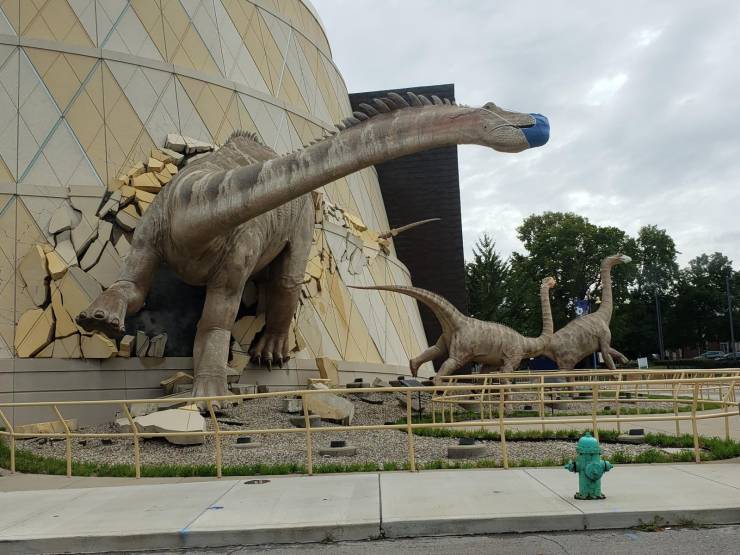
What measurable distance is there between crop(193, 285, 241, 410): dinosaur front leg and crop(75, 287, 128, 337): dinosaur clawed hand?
1.46 m

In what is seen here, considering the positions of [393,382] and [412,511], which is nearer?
[412,511]

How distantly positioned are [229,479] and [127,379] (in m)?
6.23

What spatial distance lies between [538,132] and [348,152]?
246cm

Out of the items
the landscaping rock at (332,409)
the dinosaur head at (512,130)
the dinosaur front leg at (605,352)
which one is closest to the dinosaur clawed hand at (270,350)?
the landscaping rock at (332,409)

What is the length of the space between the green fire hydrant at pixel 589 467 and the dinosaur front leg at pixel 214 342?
740 cm

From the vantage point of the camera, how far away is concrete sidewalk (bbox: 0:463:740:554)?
5668mm

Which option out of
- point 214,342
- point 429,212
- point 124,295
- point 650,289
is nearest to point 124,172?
point 124,295

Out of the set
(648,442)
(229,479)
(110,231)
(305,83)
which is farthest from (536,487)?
(305,83)

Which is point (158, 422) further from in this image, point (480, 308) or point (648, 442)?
point (480, 308)

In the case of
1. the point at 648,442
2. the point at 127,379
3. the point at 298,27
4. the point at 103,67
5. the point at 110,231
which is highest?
the point at 298,27

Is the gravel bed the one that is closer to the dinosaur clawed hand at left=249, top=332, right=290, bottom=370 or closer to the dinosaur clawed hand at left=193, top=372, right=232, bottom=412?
the dinosaur clawed hand at left=193, top=372, right=232, bottom=412

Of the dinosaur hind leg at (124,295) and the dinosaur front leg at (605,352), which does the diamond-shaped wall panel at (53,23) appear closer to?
the dinosaur hind leg at (124,295)

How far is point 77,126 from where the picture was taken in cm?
1523

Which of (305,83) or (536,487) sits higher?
(305,83)
